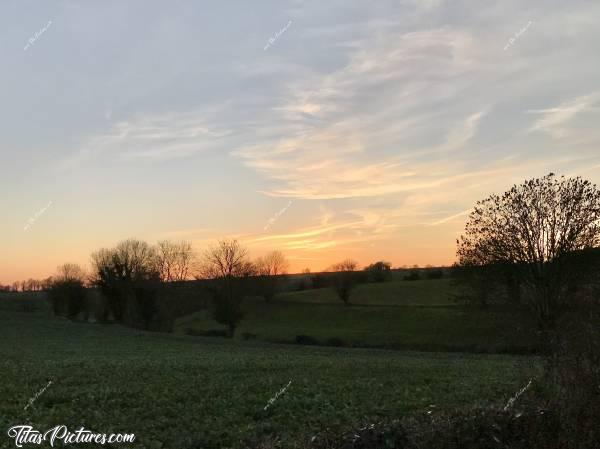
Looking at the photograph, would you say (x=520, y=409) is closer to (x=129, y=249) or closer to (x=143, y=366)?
(x=143, y=366)

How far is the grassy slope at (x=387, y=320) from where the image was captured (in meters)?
53.4

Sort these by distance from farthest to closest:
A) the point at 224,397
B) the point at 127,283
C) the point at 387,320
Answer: the point at 127,283, the point at 387,320, the point at 224,397

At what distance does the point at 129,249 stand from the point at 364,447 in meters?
96.5

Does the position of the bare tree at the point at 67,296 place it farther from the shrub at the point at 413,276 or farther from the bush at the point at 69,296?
the shrub at the point at 413,276

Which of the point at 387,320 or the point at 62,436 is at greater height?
the point at 62,436

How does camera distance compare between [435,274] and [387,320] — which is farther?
[435,274]

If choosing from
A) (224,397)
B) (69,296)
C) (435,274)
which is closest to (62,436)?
(224,397)

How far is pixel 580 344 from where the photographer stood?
9461mm

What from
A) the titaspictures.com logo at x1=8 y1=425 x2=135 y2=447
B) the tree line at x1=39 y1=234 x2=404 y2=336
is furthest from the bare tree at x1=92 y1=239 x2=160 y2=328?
the titaspictures.com logo at x1=8 y1=425 x2=135 y2=447

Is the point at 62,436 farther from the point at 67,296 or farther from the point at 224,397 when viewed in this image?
the point at 67,296

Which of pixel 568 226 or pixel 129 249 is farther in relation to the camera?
pixel 129 249

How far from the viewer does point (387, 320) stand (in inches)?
2928

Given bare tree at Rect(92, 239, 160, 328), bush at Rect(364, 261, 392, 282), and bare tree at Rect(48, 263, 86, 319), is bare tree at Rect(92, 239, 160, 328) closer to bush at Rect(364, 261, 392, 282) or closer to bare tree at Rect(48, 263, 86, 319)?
bare tree at Rect(48, 263, 86, 319)

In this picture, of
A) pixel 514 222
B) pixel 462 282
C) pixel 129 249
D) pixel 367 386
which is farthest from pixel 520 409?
pixel 129 249
